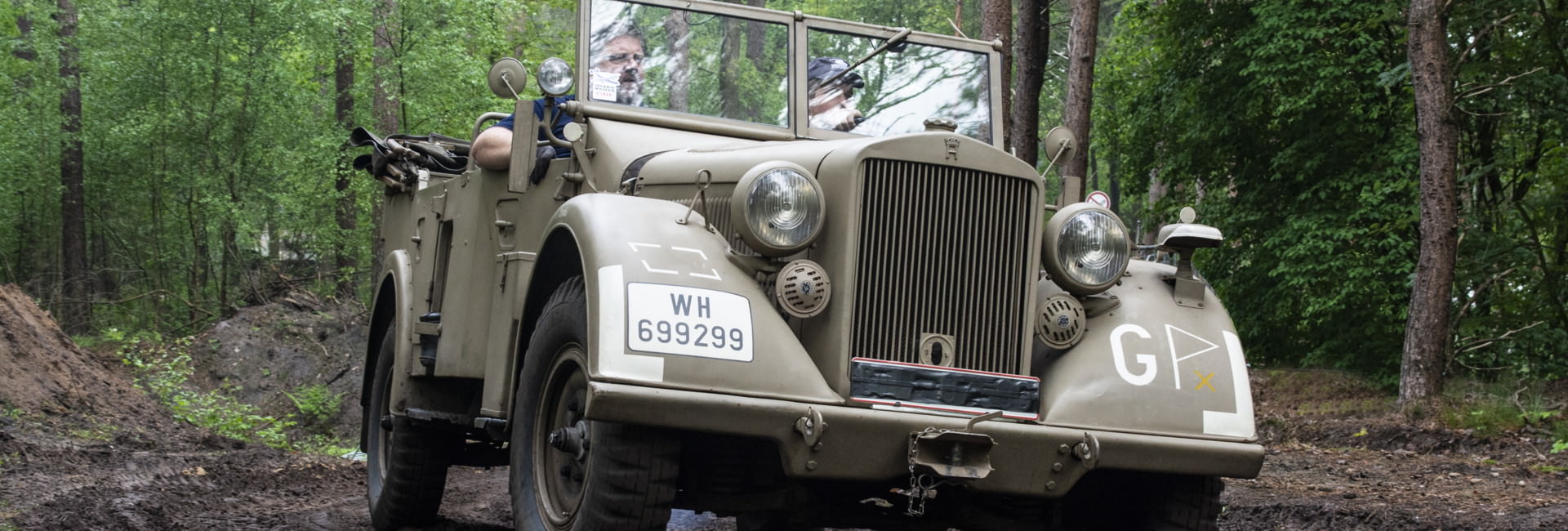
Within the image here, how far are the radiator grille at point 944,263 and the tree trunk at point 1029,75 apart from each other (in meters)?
12.2

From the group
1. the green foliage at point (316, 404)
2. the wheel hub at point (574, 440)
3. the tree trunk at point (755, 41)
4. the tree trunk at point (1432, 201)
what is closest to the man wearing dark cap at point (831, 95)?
the tree trunk at point (755, 41)

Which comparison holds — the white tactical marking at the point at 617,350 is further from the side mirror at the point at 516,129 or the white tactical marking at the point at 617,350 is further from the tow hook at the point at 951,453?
the side mirror at the point at 516,129

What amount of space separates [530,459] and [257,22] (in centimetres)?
1683

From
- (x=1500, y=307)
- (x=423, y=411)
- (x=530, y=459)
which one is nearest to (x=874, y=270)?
(x=530, y=459)

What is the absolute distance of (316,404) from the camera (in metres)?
15.1

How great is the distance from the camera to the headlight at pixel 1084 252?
484 cm

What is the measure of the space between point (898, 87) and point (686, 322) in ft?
9.24

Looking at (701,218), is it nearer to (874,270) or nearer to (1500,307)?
(874,270)

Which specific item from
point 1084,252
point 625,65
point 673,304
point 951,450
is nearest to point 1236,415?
point 1084,252

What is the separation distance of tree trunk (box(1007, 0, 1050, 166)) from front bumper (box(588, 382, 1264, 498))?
12309 mm

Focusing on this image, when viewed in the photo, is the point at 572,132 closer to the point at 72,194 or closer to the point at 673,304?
the point at 673,304

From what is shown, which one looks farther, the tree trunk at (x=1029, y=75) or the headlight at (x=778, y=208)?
the tree trunk at (x=1029, y=75)

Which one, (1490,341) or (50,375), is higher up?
(1490,341)

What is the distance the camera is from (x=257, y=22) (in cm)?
2012
